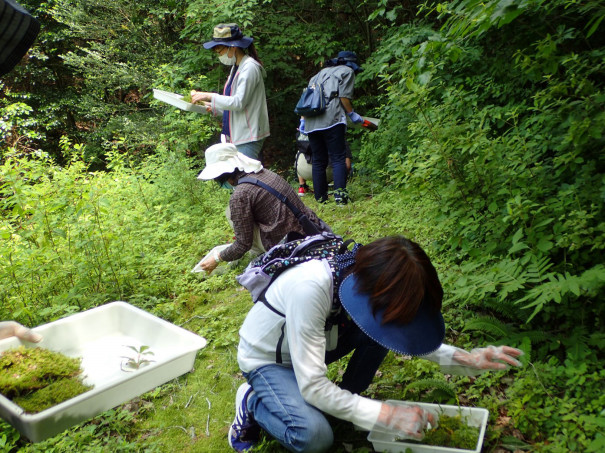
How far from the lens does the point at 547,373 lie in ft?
7.82

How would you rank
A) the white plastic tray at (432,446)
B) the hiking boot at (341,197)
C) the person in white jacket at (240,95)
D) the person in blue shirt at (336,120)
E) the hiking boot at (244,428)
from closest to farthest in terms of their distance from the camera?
the white plastic tray at (432,446), the hiking boot at (244,428), the person in white jacket at (240,95), the person in blue shirt at (336,120), the hiking boot at (341,197)

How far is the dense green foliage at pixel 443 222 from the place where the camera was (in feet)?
7.82

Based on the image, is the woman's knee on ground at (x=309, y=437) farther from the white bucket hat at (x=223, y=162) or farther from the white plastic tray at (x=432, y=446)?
the white bucket hat at (x=223, y=162)

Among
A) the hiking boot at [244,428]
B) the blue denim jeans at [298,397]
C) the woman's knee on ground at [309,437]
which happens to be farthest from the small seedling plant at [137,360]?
the woman's knee on ground at [309,437]

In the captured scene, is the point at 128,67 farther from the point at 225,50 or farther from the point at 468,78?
the point at 468,78

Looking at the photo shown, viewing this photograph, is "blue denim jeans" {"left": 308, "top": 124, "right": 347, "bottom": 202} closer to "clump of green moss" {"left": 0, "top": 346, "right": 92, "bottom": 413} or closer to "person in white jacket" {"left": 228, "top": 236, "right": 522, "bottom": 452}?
"person in white jacket" {"left": 228, "top": 236, "right": 522, "bottom": 452}

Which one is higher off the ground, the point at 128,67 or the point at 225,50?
the point at 128,67

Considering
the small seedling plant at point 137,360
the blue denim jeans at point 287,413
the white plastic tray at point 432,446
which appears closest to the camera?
the white plastic tray at point 432,446

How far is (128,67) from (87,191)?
22.1 feet

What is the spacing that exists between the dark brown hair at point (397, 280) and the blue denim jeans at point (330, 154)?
13.2 ft

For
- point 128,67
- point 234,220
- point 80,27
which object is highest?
point 80,27

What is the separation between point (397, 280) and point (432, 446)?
2.34ft

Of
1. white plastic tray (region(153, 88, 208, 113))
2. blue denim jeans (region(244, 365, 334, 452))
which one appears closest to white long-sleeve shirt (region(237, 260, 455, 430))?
blue denim jeans (region(244, 365, 334, 452))

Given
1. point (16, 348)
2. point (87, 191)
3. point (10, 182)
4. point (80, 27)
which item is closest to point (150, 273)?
point (87, 191)
